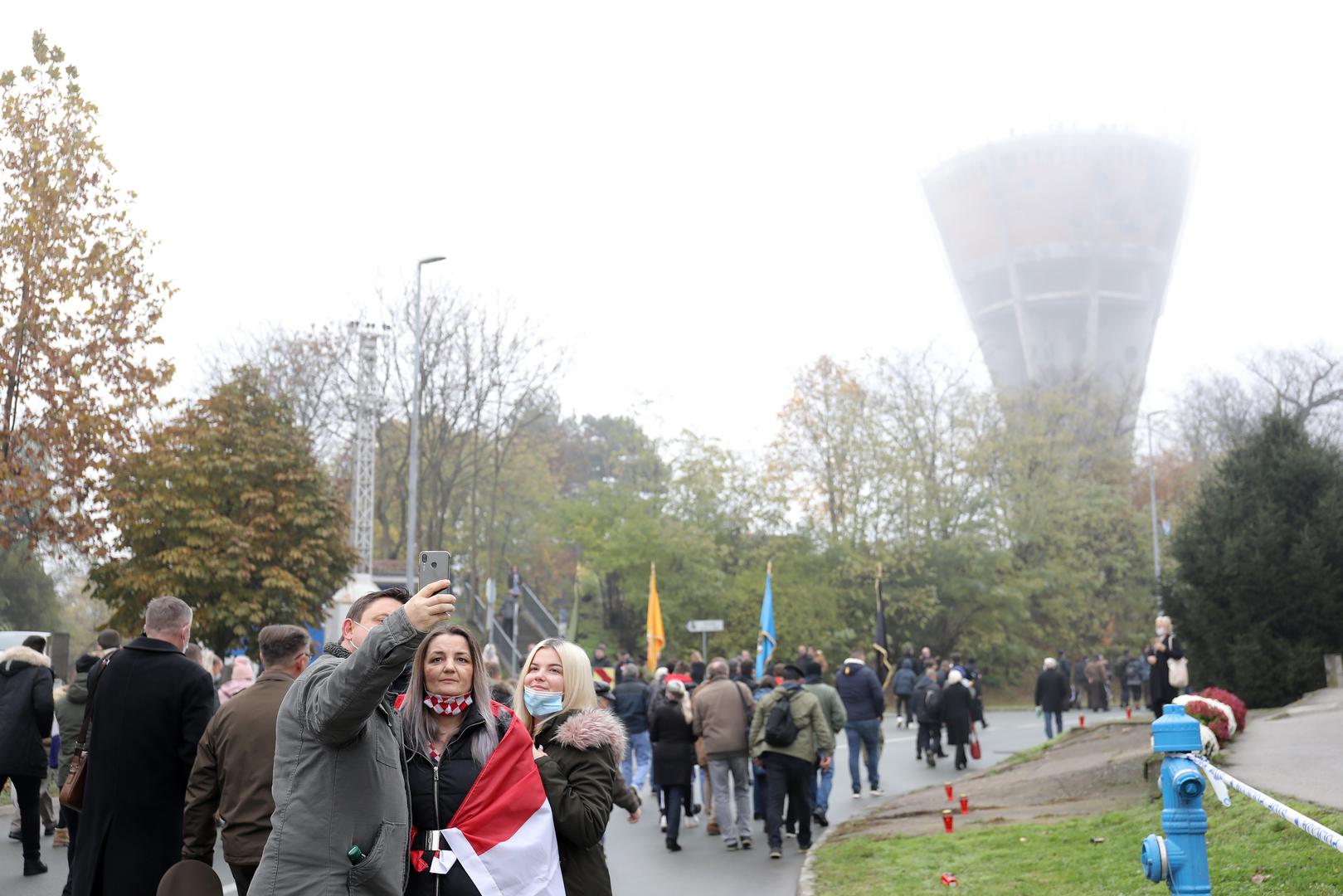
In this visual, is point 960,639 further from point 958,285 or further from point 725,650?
point 958,285

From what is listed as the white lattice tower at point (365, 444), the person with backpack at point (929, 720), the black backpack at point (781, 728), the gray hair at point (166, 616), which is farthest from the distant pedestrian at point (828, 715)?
the white lattice tower at point (365, 444)

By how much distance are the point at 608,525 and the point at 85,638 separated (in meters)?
43.2

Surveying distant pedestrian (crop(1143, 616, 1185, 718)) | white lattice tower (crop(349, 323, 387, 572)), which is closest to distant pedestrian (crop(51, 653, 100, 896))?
distant pedestrian (crop(1143, 616, 1185, 718))

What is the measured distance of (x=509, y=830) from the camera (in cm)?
437

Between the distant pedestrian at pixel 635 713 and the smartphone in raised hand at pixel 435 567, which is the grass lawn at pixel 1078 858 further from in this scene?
the smartphone in raised hand at pixel 435 567

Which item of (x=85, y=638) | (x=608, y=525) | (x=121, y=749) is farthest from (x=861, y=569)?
(x=85, y=638)

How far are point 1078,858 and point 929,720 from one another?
38.2 feet

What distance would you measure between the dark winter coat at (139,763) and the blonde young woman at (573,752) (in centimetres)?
216

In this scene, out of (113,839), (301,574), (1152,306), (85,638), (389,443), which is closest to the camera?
(113,839)

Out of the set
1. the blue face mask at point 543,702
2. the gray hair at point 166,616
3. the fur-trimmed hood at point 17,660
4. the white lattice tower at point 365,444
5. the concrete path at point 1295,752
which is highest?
the white lattice tower at point 365,444

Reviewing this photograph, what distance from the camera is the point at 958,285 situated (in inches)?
4085

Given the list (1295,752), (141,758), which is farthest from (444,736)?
(1295,752)

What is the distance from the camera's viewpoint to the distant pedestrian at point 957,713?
20.7 meters

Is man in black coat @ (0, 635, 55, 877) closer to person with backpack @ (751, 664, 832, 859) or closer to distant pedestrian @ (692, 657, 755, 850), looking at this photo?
distant pedestrian @ (692, 657, 755, 850)
